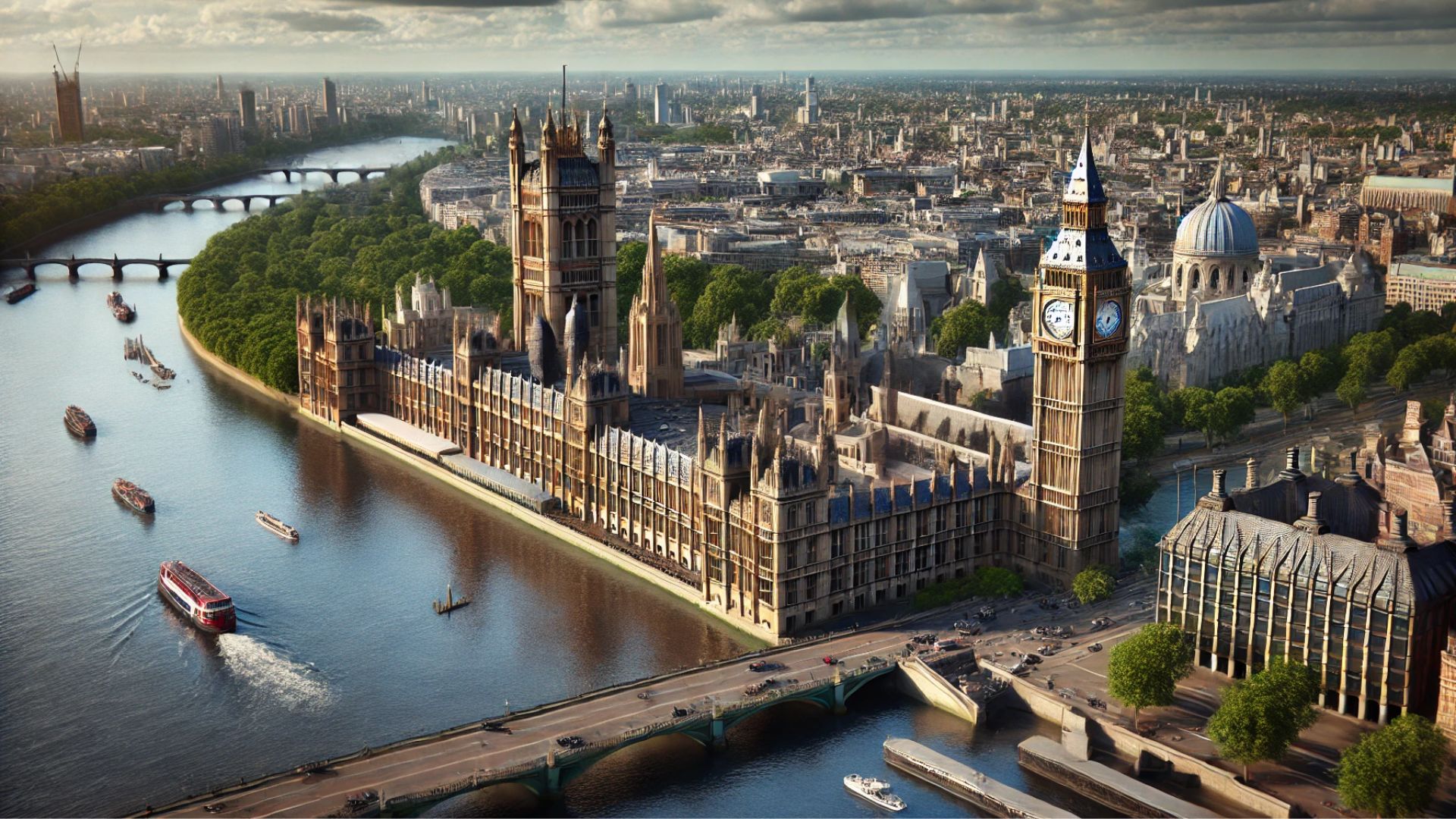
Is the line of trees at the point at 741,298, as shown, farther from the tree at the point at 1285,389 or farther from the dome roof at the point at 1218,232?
the tree at the point at 1285,389

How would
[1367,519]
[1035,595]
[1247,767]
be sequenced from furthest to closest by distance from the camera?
[1035,595], [1367,519], [1247,767]

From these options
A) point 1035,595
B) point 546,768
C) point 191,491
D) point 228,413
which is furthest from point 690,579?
point 228,413

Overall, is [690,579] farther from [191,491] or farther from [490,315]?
[490,315]

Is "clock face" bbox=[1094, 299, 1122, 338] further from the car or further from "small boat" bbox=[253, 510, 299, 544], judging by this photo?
"small boat" bbox=[253, 510, 299, 544]

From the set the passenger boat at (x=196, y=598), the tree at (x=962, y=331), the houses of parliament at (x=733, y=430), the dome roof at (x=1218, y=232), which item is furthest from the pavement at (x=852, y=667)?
the dome roof at (x=1218, y=232)

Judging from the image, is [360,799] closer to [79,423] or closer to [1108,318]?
[1108,318]

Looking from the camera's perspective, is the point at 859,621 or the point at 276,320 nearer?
the point at 859,621

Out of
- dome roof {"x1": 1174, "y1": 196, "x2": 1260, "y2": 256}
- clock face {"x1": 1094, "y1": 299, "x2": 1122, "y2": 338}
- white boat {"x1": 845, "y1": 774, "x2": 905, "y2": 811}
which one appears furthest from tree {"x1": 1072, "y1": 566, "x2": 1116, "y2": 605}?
dome roof {"x1": 1174, "y1": 196, "x2": 1260, "y2": 256}
